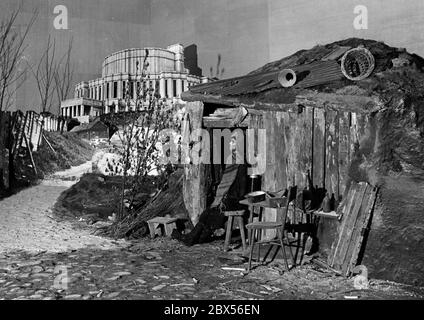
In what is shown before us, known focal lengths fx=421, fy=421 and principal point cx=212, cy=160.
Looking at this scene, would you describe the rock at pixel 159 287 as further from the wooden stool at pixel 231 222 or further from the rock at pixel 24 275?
the wooden stool at pixel 231 222

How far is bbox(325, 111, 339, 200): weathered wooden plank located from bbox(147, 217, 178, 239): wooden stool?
134 inches

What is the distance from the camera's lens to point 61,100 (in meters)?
19.4

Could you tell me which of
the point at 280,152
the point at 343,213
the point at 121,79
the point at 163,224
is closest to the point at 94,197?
the point at 163,224

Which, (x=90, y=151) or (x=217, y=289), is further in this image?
(x=90, y=151)

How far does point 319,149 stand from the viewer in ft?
24.9

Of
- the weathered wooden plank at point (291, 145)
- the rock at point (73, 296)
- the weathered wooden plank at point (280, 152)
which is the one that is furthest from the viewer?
the weathered wooden plank at point (280, 152)

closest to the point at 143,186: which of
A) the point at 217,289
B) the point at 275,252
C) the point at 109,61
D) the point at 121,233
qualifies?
the point at 121,233

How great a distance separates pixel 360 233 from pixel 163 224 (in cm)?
440

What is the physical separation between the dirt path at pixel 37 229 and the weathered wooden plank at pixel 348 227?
14.4 ft

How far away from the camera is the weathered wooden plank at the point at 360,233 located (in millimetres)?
6156

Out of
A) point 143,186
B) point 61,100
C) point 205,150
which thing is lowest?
point 143,186

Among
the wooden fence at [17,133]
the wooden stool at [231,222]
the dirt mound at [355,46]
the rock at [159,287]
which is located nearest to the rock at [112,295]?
the rock at [159,287]
